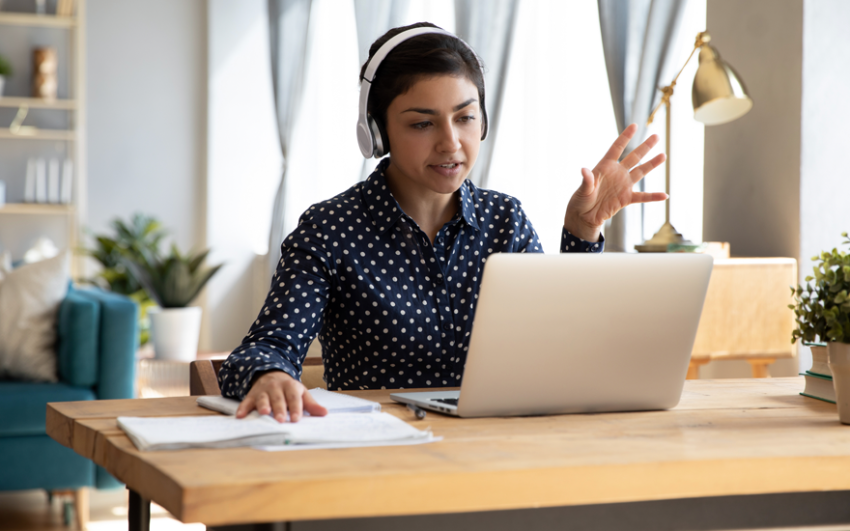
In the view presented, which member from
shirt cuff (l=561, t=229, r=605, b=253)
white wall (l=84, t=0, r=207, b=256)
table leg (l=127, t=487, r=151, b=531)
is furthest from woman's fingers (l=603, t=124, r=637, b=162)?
white wall (l=84, t=0, r=207, b=256)

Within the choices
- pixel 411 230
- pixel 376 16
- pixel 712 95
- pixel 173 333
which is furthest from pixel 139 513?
pixel 376 16

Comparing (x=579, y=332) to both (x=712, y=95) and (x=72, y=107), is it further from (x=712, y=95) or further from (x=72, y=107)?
(x=72, y=107)

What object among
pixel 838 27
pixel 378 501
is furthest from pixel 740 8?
pixel 378 501

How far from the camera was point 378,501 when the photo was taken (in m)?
0.70

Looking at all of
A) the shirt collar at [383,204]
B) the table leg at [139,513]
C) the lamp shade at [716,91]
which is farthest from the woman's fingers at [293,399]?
the lamp shade at [716,91]

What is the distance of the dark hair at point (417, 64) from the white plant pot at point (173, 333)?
2.69 metres

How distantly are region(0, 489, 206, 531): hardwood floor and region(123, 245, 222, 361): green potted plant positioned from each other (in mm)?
919

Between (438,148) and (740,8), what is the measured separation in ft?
5.96

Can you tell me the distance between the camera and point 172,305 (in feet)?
13.2

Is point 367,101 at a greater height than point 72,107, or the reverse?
point 72,107

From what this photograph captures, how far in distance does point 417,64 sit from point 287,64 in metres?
3.45

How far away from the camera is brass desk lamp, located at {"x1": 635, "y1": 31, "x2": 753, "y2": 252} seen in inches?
95.0

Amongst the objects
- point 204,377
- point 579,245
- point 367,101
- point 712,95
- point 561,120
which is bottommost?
point 204,377

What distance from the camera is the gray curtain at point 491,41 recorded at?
11.4 ft
